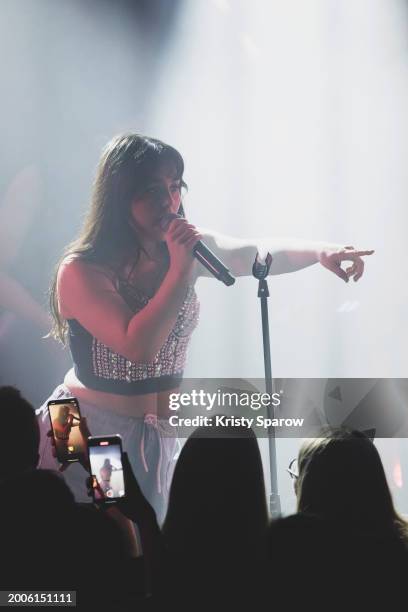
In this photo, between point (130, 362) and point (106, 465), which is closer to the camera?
point (106, 465)

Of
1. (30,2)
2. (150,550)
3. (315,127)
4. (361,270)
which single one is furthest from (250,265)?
(150,550)

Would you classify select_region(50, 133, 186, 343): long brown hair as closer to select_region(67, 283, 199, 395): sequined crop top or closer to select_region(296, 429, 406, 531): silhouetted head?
select_region(67, 283, 199, 395): sequined crop top

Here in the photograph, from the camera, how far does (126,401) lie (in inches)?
94.2

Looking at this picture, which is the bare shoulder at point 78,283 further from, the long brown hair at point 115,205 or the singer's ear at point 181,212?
the singer's ear at point 181,212

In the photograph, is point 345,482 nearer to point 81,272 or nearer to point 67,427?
point 67,427

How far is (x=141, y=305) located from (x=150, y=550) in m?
1.28

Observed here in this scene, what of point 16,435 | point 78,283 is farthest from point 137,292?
point 16,435

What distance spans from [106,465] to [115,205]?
4.10 feet

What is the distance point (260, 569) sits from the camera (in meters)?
1.15

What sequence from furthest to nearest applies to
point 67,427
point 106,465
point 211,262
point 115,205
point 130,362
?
point 115,205 → point 130,362 → point 211,262 → point 67,427 → point 106,465

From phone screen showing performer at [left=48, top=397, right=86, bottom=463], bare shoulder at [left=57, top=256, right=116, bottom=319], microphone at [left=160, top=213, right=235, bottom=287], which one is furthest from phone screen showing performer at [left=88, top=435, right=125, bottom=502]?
bare shoulder at [left=57, top=256, right=116, bottom=319]

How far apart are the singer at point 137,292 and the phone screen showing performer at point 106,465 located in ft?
2.83

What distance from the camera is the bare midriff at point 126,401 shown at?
2389mm

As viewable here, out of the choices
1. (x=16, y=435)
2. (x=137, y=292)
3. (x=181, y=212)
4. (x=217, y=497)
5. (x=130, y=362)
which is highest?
(x=181, y=212)
